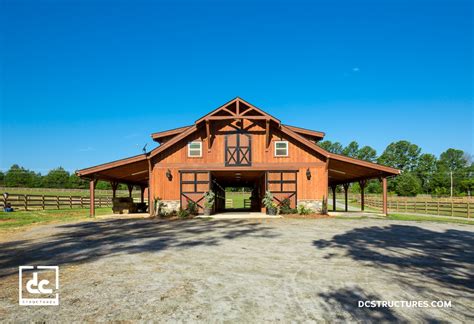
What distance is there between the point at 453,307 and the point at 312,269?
108 inches

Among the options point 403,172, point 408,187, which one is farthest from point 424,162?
point 408,187

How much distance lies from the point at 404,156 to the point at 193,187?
9277 centimetres

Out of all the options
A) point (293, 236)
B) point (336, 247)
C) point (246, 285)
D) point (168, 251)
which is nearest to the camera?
point (246, 285)

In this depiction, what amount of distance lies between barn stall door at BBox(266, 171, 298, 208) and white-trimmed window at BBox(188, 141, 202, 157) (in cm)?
478

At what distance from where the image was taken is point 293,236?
11.8 m

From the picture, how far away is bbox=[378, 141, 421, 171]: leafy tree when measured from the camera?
96.4m

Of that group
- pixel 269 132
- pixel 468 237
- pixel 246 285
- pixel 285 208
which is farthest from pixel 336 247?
pixel 269 132

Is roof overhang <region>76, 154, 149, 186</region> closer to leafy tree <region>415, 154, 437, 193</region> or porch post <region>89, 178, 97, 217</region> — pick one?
porch post <region>89, 178, 97, 217</region>

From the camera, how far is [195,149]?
69.5 feet

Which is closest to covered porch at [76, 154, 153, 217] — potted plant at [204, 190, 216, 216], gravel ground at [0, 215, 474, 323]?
potted plant at [204, 190, 216, 216]

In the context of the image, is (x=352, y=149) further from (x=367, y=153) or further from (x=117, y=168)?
(x=117, y=168)

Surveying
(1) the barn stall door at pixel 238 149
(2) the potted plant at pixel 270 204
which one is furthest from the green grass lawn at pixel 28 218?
(2) the potted plant at pixel 270 204

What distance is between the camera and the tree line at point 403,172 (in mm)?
80062

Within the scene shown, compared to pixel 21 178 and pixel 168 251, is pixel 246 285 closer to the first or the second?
pixel 168 251
